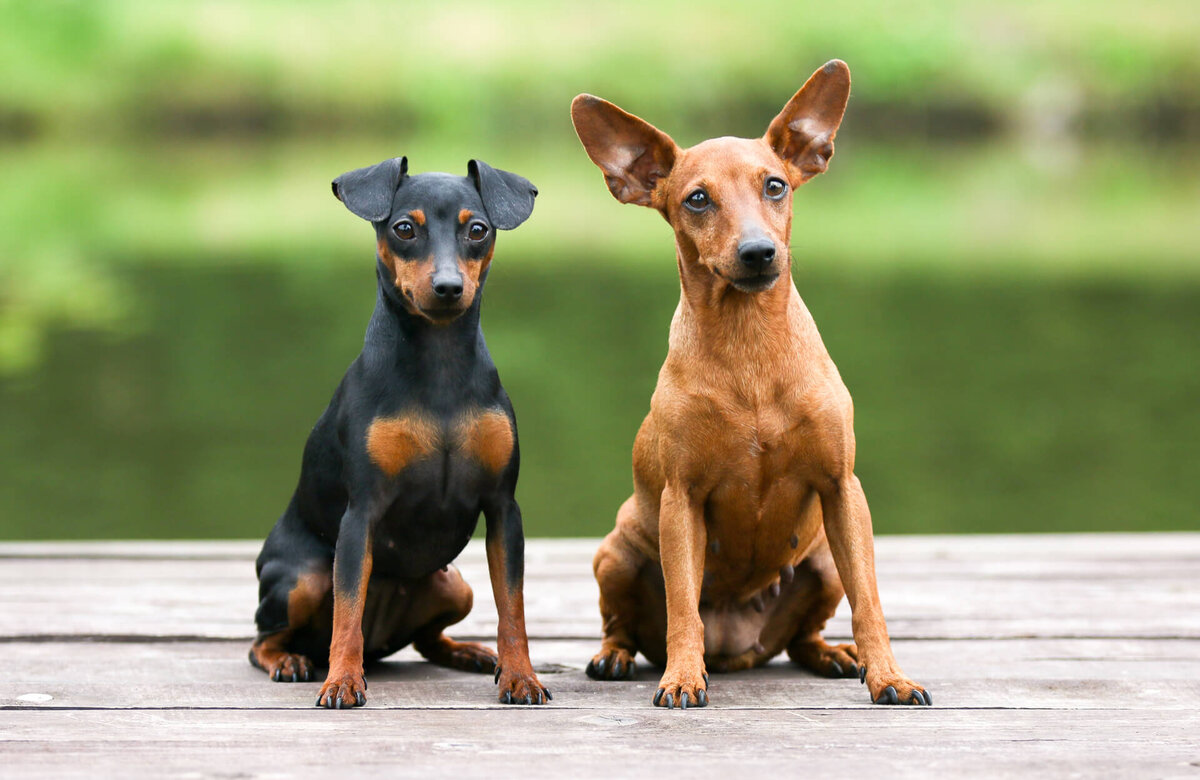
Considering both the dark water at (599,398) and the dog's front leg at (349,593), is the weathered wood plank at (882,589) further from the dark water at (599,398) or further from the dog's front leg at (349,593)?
the dark water at (599,398)

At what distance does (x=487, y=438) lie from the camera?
379 centimetres

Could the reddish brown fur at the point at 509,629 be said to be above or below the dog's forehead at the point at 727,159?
below

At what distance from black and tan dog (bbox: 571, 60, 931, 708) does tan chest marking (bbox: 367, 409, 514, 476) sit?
1.48 ft

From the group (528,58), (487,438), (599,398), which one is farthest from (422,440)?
(528,58)

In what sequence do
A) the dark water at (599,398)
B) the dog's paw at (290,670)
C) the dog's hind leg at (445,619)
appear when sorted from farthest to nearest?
the dark water at (599,398)
the dog's hind leg at (445,619)
the dog's paw at (290,670)

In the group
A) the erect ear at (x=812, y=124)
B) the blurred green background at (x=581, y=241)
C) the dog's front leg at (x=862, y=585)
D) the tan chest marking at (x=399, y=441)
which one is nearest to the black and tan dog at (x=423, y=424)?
the tan chest marking at (x=399, y=441)

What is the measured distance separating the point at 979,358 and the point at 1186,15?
1468 inches

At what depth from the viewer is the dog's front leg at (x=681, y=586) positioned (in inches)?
149

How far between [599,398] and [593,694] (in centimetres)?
822

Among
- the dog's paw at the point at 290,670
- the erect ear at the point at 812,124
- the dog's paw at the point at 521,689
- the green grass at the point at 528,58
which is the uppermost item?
the green grass at the point at 528,58

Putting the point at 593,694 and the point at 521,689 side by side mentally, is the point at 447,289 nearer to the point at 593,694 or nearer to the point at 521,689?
the point at 521,689

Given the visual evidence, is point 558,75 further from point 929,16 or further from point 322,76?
point 929,16

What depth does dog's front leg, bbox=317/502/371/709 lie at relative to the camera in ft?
12.3

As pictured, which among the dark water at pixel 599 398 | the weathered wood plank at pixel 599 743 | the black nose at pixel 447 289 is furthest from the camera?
the dark water at pixel 599 398
